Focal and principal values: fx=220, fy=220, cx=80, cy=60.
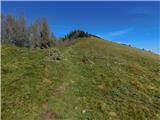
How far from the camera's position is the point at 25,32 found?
9244 centimetres

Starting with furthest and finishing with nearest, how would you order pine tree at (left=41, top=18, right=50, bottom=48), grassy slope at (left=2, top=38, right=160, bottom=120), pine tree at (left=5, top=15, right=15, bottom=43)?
pine tree at (left=41, top=18, right=50, bottom=48)
pine tree at (left=5, top=15, right=15, bottom=43)
grassy slope at (left=2, top=38, right=160, bottom=120)

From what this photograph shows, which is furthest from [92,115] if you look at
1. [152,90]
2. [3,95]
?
[152,90]

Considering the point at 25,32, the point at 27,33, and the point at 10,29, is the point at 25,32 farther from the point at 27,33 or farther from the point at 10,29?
the point at 10,29

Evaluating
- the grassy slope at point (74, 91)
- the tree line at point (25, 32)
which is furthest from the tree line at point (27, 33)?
the grassy slope at point (74, 91)

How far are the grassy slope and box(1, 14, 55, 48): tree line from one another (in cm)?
6496

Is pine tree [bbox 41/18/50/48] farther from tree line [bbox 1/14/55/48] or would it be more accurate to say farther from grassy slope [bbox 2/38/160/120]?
grassy slope [bbox 2/38/160/120]

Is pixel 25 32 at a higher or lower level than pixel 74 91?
higher

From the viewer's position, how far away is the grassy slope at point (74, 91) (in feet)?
48.7

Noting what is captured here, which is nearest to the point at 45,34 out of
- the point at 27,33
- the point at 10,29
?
the point at 27,33

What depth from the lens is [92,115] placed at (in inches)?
586

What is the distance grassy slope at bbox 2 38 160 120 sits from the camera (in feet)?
48.7

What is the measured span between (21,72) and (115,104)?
9.11 meters

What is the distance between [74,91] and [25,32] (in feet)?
260

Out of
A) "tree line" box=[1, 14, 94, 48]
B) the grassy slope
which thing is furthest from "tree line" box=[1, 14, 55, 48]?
the grassy slope
